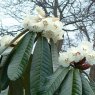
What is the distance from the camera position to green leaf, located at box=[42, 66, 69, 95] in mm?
1160

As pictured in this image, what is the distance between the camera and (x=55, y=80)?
3.93 feet

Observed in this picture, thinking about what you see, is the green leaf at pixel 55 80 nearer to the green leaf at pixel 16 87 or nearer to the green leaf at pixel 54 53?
the green leaf at pixel 54 53

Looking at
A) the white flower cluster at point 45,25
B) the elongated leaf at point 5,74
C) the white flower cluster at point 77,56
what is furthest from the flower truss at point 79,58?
the elongated leaf at point 5,74

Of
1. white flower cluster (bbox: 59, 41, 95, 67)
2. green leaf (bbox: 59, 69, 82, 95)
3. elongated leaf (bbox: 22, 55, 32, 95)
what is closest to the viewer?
green leaf (bbox: 59, 69, 82, 95)

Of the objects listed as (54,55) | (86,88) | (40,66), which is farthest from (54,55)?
(86,88)

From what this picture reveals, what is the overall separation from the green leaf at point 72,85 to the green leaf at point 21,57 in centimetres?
17

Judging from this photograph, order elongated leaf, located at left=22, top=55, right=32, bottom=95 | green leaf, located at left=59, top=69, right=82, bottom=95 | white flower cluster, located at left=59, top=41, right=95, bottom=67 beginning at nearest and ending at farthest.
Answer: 1. green leaf, located at left=59, top=69, right=82, bottom=95
2. white flower cluster, located at left=59, top=41, right=95, bottom=67
3. elongated leaf, located at left=22, top=55, right=32, bottom=95

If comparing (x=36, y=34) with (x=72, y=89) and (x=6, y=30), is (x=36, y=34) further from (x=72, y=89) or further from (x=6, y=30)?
(x=6, y=30)

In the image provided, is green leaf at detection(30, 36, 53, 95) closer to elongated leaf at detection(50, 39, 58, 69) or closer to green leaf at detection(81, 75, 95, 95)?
elongated leaf at detection(50, 39, 58, 69)

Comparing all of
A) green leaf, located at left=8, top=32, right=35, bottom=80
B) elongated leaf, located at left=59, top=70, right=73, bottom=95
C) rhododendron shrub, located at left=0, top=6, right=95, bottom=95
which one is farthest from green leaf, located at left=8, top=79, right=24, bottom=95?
elongated leaf, located at left=59, top=70, right=73, bottom=95

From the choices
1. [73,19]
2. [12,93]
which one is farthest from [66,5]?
[12,93]

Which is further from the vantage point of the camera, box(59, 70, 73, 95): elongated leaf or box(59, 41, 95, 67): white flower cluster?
box(59, 41, 95, 67): white flower cluster

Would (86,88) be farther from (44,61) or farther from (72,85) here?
(44,61)

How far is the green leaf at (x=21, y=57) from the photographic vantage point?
1193mm
